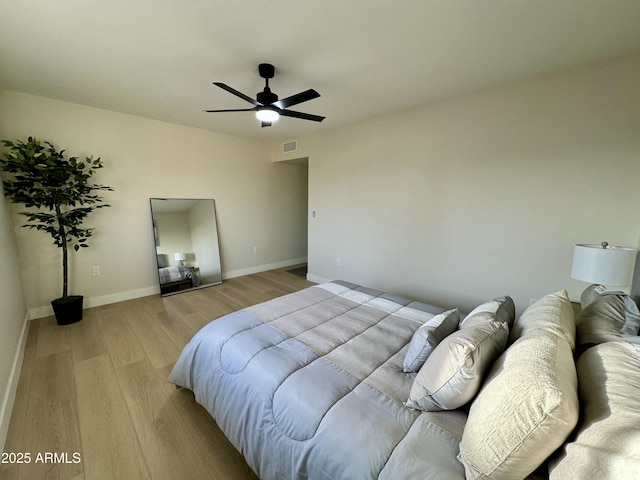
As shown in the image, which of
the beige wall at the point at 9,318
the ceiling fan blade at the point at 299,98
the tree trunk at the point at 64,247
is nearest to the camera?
the beige wall at the point at 9,318

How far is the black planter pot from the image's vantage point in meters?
2.71

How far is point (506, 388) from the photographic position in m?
0.74

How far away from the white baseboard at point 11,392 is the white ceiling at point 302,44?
93.6 inches

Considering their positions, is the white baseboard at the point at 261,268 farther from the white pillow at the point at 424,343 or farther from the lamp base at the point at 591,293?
the lamp base at the point at 591,293

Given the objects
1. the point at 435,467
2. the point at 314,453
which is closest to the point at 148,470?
the point at 314,453

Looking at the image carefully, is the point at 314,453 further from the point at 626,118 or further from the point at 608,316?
the point at 626,118

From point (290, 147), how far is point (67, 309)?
374 cm

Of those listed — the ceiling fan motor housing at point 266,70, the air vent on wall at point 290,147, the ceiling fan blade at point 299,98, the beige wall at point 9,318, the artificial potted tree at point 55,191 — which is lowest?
the beige wall at point 9,318

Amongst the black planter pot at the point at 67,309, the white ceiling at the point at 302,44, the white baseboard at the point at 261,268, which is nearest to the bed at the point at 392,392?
the white ceiling at the point at 302,44

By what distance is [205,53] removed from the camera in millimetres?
1947

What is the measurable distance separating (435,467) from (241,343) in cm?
109

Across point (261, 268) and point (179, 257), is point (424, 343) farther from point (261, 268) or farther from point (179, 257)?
point (261, 268)

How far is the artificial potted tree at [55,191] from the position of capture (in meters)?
2.52

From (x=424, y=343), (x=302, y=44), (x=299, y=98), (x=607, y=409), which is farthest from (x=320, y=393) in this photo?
(x=302, y=44)
